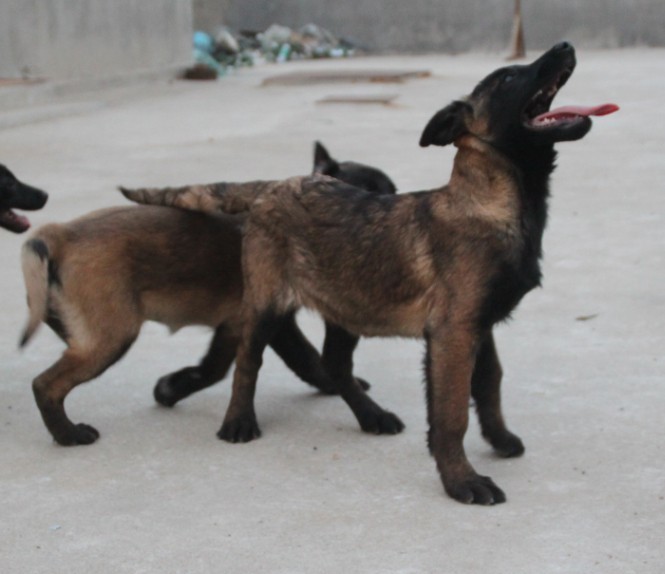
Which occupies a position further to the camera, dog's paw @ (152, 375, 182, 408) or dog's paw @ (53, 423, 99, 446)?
dog's paw @ (152, 375, 182, 408)

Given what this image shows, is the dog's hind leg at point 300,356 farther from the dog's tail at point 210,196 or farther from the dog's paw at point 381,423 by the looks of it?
the dog's tail at point 210,196

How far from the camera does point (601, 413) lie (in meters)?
4.45

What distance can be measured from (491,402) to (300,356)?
34.8 inches

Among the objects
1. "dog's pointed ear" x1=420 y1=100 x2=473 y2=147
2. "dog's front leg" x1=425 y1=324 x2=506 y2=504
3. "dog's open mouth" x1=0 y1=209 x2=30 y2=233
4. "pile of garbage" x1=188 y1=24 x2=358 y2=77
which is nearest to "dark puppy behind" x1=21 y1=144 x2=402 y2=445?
"dog's front leg" x1=425 y1=324 x2=506 y2=504

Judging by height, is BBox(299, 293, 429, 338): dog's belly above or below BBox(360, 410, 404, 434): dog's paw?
above

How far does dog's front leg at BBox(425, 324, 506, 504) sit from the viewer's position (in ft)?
12.3

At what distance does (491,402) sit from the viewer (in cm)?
416

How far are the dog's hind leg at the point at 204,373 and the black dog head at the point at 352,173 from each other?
2.48ft

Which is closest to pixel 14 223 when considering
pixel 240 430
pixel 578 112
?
pixel 240 430

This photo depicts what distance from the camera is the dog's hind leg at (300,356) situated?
470 centimetres

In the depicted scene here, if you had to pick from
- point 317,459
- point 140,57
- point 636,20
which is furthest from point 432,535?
point 636,20

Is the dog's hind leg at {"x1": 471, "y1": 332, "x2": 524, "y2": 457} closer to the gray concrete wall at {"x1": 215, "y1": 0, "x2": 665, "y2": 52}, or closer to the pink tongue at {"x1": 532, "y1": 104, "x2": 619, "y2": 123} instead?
the pink tongue at {"x1": 532, "y1": 104, "x2": 619, "y2": 123}

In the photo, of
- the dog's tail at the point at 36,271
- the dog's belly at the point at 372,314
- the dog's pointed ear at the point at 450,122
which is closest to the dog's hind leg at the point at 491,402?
the dog's belly at the point at 372,314

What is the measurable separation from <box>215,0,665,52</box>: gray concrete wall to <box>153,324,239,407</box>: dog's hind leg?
19193mm
